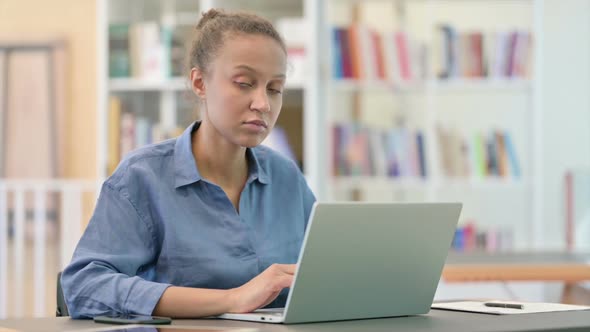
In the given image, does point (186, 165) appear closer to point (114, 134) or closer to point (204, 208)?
point (204, 208)

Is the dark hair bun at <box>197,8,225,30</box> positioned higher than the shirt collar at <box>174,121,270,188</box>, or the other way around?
the dark hair bun at <box>197,8,225,30</box>

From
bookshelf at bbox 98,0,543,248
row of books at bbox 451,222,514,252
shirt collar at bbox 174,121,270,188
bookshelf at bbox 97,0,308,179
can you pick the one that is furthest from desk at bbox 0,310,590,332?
row of books at bbox 451,222,514,252

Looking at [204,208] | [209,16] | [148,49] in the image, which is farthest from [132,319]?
[148,49]

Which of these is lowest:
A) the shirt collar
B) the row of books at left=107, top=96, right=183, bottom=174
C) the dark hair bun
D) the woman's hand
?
the woman's hand

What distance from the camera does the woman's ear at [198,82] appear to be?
1.84 meters

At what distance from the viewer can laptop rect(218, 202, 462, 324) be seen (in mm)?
1364

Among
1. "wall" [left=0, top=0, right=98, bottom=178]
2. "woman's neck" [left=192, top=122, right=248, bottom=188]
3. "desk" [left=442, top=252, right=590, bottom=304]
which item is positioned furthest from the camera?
"wall" [left=0, top=0, right=98, bottom=178]

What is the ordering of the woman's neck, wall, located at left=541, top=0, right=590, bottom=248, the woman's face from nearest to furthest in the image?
the woman's face
the woman's neck
wall, located at left=541, top=0, right=590, bottom=248

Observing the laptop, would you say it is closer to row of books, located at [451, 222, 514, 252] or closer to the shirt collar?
the shirt collar

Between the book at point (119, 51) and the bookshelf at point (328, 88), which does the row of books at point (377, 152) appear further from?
the book at point (119, 51)

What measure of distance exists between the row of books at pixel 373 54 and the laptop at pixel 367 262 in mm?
2749

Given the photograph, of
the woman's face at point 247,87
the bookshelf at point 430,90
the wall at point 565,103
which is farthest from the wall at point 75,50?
the woman's face at point 247,87

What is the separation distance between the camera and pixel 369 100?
5148 mm

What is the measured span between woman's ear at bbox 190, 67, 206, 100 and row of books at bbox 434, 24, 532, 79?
2.55 m
